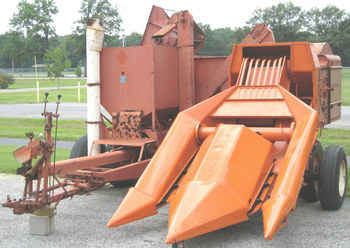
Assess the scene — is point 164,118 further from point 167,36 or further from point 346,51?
point 346,51

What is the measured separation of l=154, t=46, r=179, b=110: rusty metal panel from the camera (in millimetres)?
7621

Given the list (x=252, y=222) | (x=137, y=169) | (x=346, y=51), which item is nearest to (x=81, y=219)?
(x=137, y=169)

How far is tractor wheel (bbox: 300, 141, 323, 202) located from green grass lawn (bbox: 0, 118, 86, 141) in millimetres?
7741

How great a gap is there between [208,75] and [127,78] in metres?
1.70

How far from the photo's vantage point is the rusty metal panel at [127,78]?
7520 mm

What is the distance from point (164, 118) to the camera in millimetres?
8031

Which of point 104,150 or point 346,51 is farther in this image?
point 346,51

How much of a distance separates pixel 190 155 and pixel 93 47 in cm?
247

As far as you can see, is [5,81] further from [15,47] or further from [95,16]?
[15,47]

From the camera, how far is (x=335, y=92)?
8.26 meters

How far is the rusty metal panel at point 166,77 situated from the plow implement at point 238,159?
1185mm

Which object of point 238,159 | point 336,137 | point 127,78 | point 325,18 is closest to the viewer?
point 238,159

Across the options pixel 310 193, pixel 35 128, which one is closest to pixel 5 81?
pixel 35 128

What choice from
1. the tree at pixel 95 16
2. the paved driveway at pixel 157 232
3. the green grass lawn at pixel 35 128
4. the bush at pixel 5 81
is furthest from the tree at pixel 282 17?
the paved driveway at pixel 157 232
